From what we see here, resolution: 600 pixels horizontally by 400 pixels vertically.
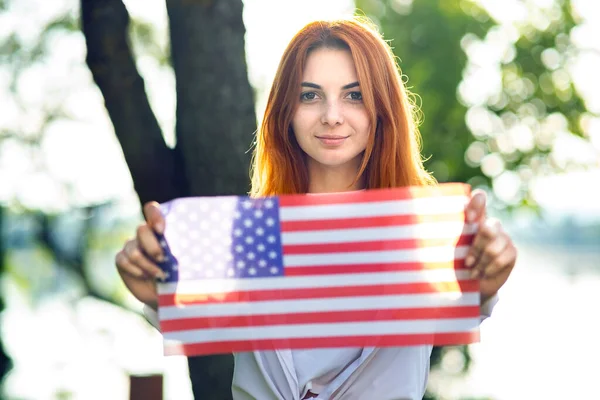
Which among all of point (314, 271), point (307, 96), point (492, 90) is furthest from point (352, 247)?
point (492, 90)

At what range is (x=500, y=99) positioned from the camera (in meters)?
16.5

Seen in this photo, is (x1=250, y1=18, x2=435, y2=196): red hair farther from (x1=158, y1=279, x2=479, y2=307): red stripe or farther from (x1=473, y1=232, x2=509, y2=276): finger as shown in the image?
(x1=473, y1=232, x2=509, y2=276): finger

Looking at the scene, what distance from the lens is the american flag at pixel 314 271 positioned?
2760mm

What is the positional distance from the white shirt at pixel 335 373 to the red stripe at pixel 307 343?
0.11ft

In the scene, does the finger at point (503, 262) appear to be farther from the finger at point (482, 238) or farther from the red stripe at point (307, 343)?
the red stripe at point (307, 343)

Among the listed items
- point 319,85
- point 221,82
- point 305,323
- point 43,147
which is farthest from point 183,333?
point 43,147

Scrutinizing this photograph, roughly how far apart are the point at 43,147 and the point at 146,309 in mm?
7072

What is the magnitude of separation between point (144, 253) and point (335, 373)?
67cm

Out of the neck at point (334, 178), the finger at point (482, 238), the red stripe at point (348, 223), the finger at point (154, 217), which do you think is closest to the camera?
the finger at point (482, 238)

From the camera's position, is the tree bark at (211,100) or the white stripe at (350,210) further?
the tree bark at (211,100)

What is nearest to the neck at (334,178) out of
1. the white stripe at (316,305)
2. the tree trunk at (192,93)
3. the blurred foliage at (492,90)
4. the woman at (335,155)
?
the woman at (335,155)

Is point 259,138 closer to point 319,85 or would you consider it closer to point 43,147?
point 319,85

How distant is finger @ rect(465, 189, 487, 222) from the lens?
8.02 ft

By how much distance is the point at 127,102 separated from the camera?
168 inches
